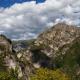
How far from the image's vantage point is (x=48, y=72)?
142625mm

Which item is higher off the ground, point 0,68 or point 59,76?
point 59,76

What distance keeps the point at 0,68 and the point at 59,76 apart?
4563cm

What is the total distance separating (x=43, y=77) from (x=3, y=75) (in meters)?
52.2

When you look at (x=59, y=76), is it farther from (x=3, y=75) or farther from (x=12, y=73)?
(x=3, y=75)

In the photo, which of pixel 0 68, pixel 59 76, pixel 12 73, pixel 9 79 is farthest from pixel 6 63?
pixel 9 79

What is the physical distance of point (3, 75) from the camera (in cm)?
8981

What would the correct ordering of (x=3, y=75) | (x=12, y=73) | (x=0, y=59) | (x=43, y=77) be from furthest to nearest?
1. (x=0, y=59)
2. (x=43, y=77)
3. (x=12, y=73)
4. (x=3, y=75)

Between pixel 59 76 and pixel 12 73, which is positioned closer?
pixel 12 73

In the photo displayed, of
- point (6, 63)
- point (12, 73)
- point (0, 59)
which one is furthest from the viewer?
point (6, 63)

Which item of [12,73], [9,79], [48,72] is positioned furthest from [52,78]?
[9,79]

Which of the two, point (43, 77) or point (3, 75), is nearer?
point (3, 75)

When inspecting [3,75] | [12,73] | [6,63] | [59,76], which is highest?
[3,75]

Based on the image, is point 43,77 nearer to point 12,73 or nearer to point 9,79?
point 12,73

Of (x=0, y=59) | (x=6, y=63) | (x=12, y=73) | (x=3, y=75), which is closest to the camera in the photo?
(x=3, y=75)
